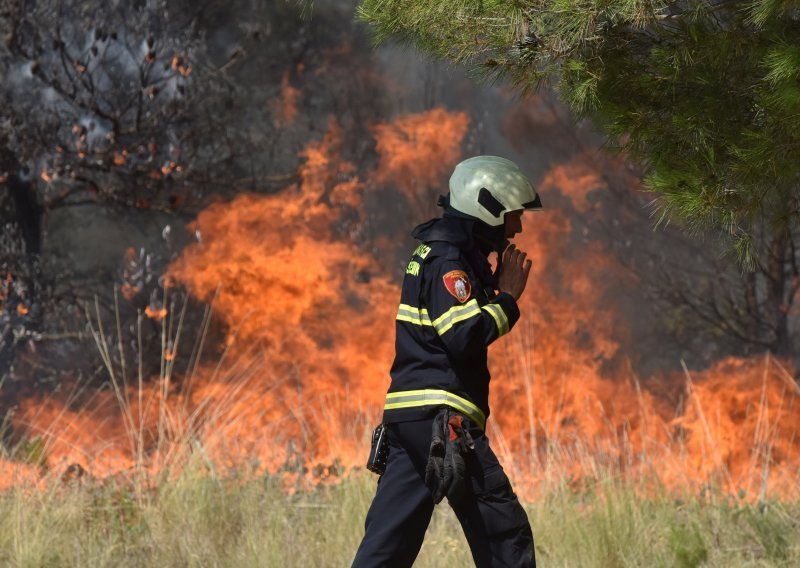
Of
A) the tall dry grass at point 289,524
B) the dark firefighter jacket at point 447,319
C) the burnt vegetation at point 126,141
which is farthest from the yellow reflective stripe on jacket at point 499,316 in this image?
the burnt vegetation at point 126,141

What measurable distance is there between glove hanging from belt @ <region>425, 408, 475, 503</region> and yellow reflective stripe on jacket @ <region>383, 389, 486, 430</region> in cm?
3

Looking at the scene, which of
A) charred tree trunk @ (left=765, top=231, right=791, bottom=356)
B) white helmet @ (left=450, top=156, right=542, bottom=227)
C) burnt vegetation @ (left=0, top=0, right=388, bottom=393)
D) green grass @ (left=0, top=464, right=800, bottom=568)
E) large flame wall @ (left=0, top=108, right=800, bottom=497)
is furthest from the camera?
burnt vegetation @ (left=0, top=0, right=388, bottom=393)

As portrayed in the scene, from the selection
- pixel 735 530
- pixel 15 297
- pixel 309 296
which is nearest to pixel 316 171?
pixel 309 296

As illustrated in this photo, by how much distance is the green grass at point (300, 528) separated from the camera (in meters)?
4.91

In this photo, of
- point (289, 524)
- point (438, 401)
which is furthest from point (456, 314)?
point (289, 524)

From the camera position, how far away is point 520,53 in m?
3.33

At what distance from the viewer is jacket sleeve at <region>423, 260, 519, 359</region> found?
311 centimetres

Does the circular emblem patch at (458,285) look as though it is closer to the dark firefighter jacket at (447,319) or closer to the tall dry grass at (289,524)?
the dark firefighter jacket at (447,319)

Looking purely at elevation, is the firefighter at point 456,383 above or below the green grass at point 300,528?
above

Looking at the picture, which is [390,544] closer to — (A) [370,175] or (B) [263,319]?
(B) [263,319]

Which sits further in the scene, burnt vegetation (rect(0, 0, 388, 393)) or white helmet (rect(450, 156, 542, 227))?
burnt vegetation (rect(0, 0, 388, 393))

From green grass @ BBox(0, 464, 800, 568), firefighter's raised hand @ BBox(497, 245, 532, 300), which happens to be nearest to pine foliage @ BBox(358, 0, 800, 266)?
firefighter's raised hand @ BBox(497, 245, 532, 300)

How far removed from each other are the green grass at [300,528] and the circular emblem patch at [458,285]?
79.7 inches

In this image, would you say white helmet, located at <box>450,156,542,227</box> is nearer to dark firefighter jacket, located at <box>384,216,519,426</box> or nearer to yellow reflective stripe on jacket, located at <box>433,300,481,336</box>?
dark firefighter jacket, located at <box>384,216,519,426</box>
